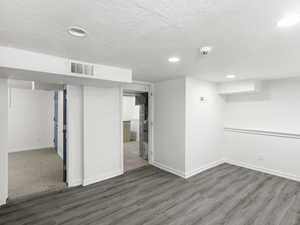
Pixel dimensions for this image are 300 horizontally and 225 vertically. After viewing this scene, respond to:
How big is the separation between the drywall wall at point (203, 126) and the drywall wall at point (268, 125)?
1.21ft

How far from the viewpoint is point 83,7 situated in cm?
118

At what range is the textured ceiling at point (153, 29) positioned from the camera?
45.5 inches

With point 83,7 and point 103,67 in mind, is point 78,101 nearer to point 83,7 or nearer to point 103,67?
point 103,67

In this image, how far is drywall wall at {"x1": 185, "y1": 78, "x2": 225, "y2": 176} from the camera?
3809 mm

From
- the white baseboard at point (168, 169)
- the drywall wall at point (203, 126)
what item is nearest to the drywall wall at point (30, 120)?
the white baseboard at point (168, 169)

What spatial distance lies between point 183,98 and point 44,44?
9.18 ft

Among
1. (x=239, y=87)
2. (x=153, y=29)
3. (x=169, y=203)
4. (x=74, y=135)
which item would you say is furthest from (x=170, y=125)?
(x=153, y=29)

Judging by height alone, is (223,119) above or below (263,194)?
above

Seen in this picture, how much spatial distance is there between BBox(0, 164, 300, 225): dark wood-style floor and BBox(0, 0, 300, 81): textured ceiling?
234 cm

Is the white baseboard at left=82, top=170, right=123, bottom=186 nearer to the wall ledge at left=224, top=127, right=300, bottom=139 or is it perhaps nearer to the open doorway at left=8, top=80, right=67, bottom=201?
the open doorway at left=8, top=80, right=67, bottom=201

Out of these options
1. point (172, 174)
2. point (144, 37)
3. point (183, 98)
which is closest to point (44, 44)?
point (144, 37)

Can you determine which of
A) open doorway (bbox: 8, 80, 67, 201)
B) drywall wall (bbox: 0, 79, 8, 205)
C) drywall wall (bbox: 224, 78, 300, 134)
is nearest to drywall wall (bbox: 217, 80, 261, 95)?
drywall wall (bbox: 224, 78, 300, 134)

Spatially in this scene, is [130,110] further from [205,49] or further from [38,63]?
[205,49]

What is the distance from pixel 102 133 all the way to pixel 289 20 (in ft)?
11.3
